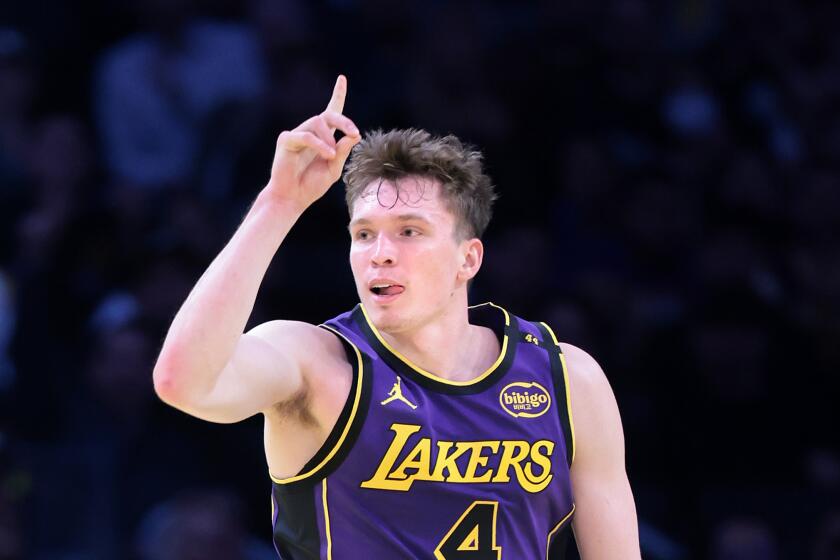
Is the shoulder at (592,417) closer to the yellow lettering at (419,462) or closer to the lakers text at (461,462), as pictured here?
the lakers text at (461,462)

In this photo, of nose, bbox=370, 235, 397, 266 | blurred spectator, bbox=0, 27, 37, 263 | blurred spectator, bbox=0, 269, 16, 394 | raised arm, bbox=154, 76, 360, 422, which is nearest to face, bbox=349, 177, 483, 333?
nose, bbox=370, 235, 397, 266

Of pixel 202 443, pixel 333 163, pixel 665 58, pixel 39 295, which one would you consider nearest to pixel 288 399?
pixel 333 163

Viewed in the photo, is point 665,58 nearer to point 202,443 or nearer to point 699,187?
point 699,187

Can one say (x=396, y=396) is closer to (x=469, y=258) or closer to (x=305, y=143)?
(x=469, y=258)

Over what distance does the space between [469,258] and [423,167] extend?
286 mm

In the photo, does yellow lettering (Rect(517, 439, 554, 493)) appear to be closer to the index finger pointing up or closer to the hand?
the hand

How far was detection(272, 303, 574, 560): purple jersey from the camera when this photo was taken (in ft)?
10.8

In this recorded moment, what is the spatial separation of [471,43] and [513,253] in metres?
1.37

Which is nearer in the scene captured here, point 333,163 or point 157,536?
point 333,163

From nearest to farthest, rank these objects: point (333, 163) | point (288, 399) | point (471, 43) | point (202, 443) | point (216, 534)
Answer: point (333, 163), point (288, 399), point (216, 534), point (202, 443), point (471, 43)

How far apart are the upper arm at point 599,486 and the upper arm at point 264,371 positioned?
69cm

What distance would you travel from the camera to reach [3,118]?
21.7 ft

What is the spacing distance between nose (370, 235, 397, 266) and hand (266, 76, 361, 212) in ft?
1.02

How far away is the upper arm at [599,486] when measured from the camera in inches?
141
